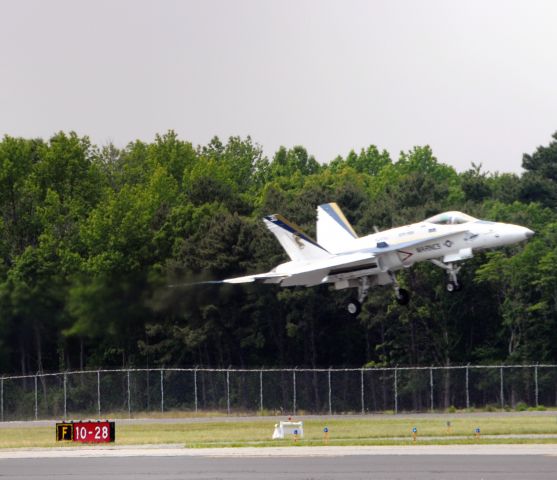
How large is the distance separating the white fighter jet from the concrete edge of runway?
41.5ft

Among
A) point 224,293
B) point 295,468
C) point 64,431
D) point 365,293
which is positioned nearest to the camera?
point 295,468

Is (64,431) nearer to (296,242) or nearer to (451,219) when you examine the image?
(296,242)

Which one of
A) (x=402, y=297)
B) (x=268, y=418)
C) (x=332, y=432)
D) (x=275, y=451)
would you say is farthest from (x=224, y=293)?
(x=275, y=451)

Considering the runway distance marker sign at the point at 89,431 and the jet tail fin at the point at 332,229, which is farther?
the jet tail fin at the point at 332,229

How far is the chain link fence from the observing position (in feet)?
217

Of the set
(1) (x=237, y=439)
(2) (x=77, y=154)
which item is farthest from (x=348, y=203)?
(1) (x=237, y=439)

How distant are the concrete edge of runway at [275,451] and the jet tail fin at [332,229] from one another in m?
18.8

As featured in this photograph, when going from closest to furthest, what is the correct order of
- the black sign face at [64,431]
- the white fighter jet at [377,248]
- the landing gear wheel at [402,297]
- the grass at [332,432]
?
the grass at [332,432]
the black sign face at [64,431]
the white fighter jet at [377,248]
the landing gear wheel at [402,297]

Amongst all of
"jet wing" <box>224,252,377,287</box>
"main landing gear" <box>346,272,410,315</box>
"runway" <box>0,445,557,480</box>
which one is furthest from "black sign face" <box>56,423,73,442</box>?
"main landing gear" <box>346,272,410,315</box>

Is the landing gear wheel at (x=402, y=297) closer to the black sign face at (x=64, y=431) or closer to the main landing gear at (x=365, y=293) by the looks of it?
the main landing gear at (x=365, y=293)

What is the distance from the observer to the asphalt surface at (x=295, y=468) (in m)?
33.2

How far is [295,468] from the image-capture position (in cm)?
3562

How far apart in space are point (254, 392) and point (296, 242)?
9.37m

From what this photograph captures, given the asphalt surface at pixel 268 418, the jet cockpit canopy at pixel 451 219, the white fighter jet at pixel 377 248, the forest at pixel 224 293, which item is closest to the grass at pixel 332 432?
the asphalt surface at pixel 268 418
